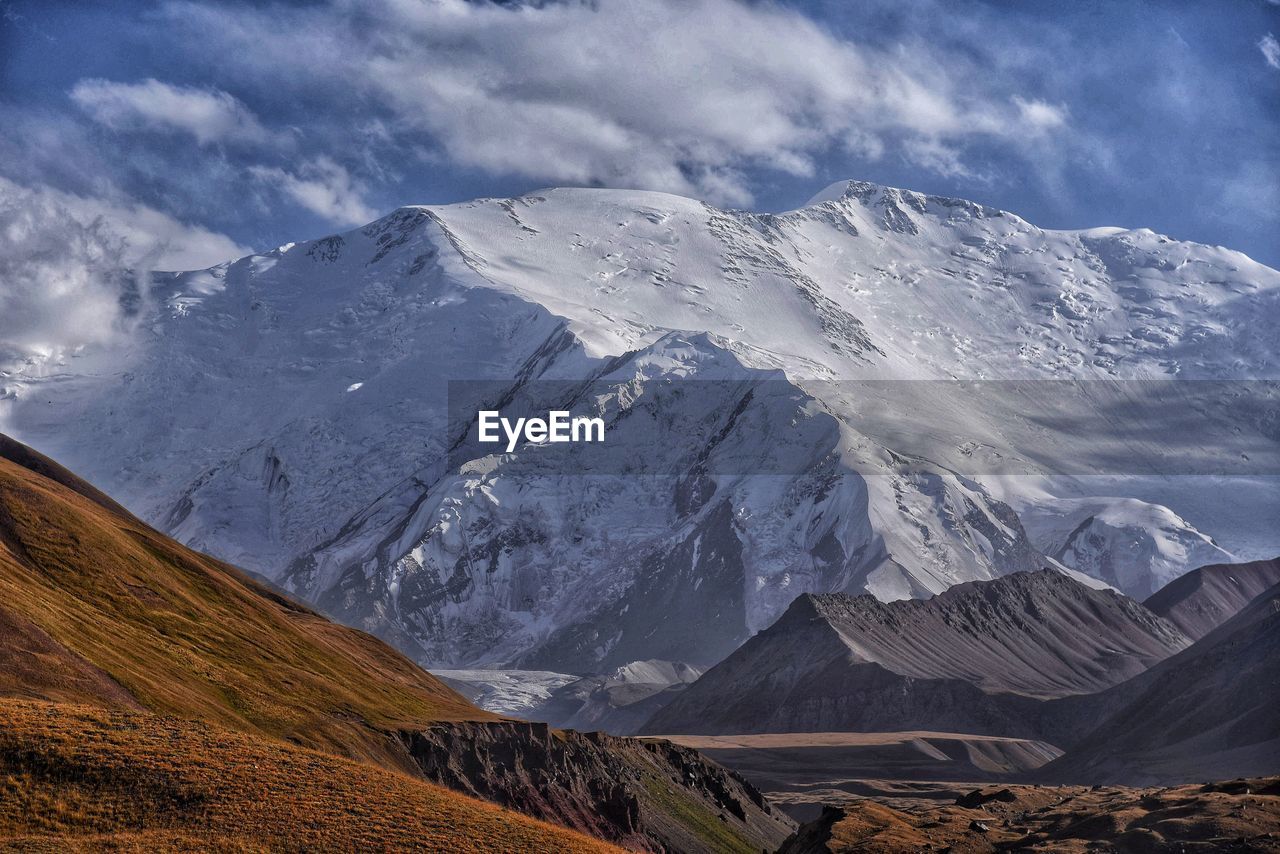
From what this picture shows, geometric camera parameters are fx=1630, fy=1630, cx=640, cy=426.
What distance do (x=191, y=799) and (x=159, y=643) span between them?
94.0 feet

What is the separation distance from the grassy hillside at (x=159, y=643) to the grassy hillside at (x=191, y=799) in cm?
649

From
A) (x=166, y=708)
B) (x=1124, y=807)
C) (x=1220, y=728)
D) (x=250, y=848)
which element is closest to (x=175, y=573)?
(x=166, y=708)

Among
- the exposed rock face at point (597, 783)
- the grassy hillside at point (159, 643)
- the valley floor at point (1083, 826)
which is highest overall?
the valley floor at point (1083, 826)

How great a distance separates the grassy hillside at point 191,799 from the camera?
62062mm

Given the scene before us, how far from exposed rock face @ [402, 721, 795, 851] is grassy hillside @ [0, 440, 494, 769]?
12.5 ft

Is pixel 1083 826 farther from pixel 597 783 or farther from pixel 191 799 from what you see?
pixel 597 783

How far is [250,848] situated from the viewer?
6259 centimetres

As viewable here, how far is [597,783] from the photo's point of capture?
398 ft

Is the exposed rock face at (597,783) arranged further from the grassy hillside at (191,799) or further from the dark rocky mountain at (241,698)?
the grassy hillside at (191,799)

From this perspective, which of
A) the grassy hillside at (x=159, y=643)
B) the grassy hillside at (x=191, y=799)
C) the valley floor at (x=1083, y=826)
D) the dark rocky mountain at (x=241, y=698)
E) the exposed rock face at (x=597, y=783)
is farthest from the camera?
the exposed rock face at (x=597, y=783)

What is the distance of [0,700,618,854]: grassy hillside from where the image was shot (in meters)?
62.1

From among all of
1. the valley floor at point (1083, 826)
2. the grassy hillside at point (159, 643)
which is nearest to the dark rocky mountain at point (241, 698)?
the grassy hillside at point (159, 643)

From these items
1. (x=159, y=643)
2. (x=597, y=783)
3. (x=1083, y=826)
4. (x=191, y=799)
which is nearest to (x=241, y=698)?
(x=159, y=643)

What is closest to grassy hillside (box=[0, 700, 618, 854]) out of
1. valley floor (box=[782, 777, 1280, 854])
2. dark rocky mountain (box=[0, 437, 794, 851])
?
dark rocky mountain (box=[0, 437, 794, 851])
